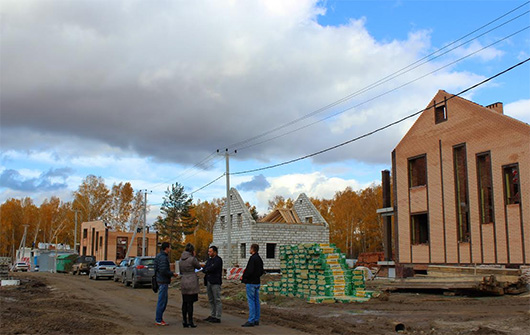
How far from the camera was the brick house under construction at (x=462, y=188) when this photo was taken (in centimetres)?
2402

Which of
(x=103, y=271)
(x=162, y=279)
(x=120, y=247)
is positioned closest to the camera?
(x=162, y=279)

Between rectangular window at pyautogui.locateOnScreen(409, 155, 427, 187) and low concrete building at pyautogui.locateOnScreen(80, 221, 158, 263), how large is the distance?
Result: 144 feet

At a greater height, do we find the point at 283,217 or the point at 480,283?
the point at 283,217

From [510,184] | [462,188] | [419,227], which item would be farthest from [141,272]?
[510,184]

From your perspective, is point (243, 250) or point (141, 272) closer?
point (141, 272)

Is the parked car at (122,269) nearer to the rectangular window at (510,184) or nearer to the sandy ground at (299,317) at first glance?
the sandy ground at (299,317)

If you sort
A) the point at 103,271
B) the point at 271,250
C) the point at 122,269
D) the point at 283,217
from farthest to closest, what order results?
the point at 283,217 < the point at 271,250 < the point at 103,271 < the point at 122,269

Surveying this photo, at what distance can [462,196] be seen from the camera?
27109 millimetres

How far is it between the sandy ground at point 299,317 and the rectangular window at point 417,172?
13.2 metres

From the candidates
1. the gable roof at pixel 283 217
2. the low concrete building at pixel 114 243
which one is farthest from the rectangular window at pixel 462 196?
the low concrete building at pixel 114 243

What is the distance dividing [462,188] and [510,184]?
2771 millimetres

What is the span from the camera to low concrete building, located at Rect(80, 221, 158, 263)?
65062 mm

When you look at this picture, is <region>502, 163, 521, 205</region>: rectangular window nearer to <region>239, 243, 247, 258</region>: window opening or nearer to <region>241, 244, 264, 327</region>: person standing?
<region>241, 244, 264, 327</region>: person standing

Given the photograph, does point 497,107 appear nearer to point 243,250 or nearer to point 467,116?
point 467,116
